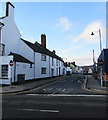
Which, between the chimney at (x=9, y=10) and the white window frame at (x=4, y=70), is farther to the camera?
the chimney at (x=9, y=10)

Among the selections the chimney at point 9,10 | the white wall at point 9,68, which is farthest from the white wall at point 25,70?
the chimney at point 9,10

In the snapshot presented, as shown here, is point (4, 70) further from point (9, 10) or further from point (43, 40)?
point (43, 40)

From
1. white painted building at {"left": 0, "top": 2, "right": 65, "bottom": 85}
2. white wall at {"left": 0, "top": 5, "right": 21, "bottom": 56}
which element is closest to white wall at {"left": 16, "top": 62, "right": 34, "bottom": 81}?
white painted building at {"left": 0, "top": 2, "right": 65, "bottom": 85}

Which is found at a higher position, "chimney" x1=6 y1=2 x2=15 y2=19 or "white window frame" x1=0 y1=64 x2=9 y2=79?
"chimney" x1=6 y1=2 x2=15 y2=19

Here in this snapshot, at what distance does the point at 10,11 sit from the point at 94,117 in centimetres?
2372

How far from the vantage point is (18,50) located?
26.9 meters

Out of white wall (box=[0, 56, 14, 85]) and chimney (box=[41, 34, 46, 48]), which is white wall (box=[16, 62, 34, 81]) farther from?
chimney (box=[41, 34, 46, 48])

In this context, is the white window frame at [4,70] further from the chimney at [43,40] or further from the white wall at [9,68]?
the chimney at [43,40]

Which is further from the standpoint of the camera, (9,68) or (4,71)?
(4,71)

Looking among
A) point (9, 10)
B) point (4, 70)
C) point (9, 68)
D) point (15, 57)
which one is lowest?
point (4, 70)

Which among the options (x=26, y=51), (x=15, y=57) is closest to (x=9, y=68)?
(x=15, y=57)

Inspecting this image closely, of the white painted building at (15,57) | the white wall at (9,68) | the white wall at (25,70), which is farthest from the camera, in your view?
the white wall at (25,70)

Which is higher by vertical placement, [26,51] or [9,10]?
[9,10]

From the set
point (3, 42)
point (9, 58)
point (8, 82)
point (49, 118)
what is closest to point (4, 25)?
point (3, 42)
